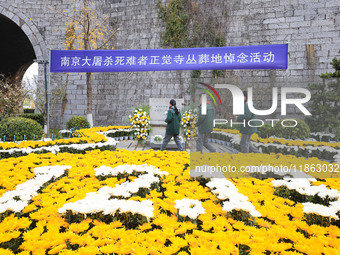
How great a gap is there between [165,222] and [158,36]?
11683 millimetres

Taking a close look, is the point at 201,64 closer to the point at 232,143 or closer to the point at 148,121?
the point at 148,121

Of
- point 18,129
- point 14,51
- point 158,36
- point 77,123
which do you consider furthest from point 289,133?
point 14,51

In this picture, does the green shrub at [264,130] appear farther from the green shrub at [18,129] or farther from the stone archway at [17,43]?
the stone archway at [17,43]

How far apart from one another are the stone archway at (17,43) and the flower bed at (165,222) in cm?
1263

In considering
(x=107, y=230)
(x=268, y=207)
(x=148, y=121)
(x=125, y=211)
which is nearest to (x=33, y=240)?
(x=107, y=230)

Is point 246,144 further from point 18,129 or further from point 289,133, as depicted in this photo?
point 18,129

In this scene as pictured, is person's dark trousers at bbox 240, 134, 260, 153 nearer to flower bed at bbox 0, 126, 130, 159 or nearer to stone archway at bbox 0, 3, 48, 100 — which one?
flower bed at bbox 0, 126, 130, 159

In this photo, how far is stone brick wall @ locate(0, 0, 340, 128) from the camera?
9.93m

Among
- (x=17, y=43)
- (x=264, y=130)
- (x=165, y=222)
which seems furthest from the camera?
(x=17, y=43)

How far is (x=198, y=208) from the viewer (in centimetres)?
170

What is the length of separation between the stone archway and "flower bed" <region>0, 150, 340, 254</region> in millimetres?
12628

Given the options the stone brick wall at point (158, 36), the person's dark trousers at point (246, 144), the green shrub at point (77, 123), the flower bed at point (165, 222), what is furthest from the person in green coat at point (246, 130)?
the green shrub at point (77, 123)

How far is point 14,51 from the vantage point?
19.2m

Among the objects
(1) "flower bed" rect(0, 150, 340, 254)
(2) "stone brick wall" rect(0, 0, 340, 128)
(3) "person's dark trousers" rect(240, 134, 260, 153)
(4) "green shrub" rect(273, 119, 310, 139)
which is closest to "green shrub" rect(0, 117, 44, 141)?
(1) "flower bed" rect(0, 150, 340, 254)
